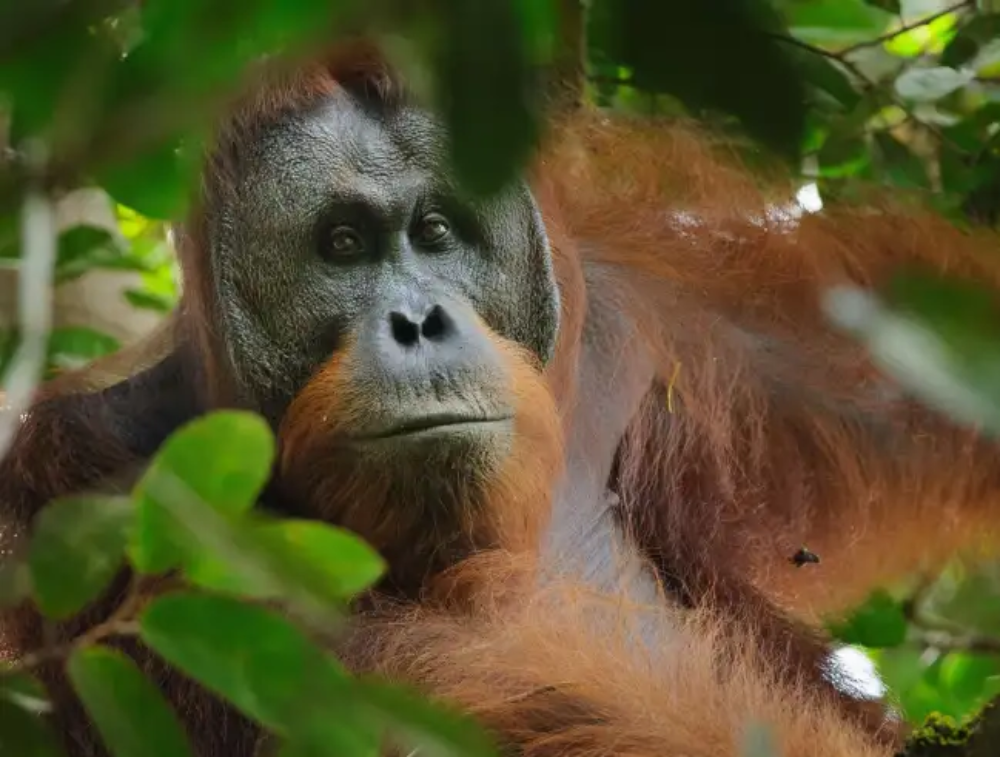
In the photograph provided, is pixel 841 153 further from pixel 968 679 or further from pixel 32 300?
pixel 32 300

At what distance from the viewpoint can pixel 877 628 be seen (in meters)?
3.18

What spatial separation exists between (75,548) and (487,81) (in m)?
0.58

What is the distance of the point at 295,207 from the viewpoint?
9.14 feet

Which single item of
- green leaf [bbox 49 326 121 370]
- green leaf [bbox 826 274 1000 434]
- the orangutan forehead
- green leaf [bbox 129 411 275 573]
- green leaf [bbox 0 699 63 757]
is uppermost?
green leaf [bbox 826 274 1000 434]

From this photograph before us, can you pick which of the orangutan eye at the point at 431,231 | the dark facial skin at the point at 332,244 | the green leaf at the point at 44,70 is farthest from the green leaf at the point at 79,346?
the green leaf at the point at 44,70

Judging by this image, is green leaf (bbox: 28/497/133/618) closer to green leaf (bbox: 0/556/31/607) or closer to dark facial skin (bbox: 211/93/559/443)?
green leaf (bbox: 0/556/31/607)

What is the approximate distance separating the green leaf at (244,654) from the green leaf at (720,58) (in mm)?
481

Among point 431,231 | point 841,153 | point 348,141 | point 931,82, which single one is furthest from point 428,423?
point 931,82

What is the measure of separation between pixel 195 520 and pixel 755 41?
1.69ft

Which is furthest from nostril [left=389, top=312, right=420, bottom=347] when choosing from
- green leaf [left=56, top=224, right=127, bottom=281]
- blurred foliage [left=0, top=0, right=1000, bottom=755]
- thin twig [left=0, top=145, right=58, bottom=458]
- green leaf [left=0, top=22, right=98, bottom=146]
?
green leaf [left=0, top=22, right=98, bottom=146]

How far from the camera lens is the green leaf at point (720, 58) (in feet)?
2.01

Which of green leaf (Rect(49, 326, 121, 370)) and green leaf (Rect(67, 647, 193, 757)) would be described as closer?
green leaf (Rect(67, 647, 193, 757))

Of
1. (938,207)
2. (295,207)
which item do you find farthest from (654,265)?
(295,207)

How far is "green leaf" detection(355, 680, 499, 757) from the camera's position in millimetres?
960
